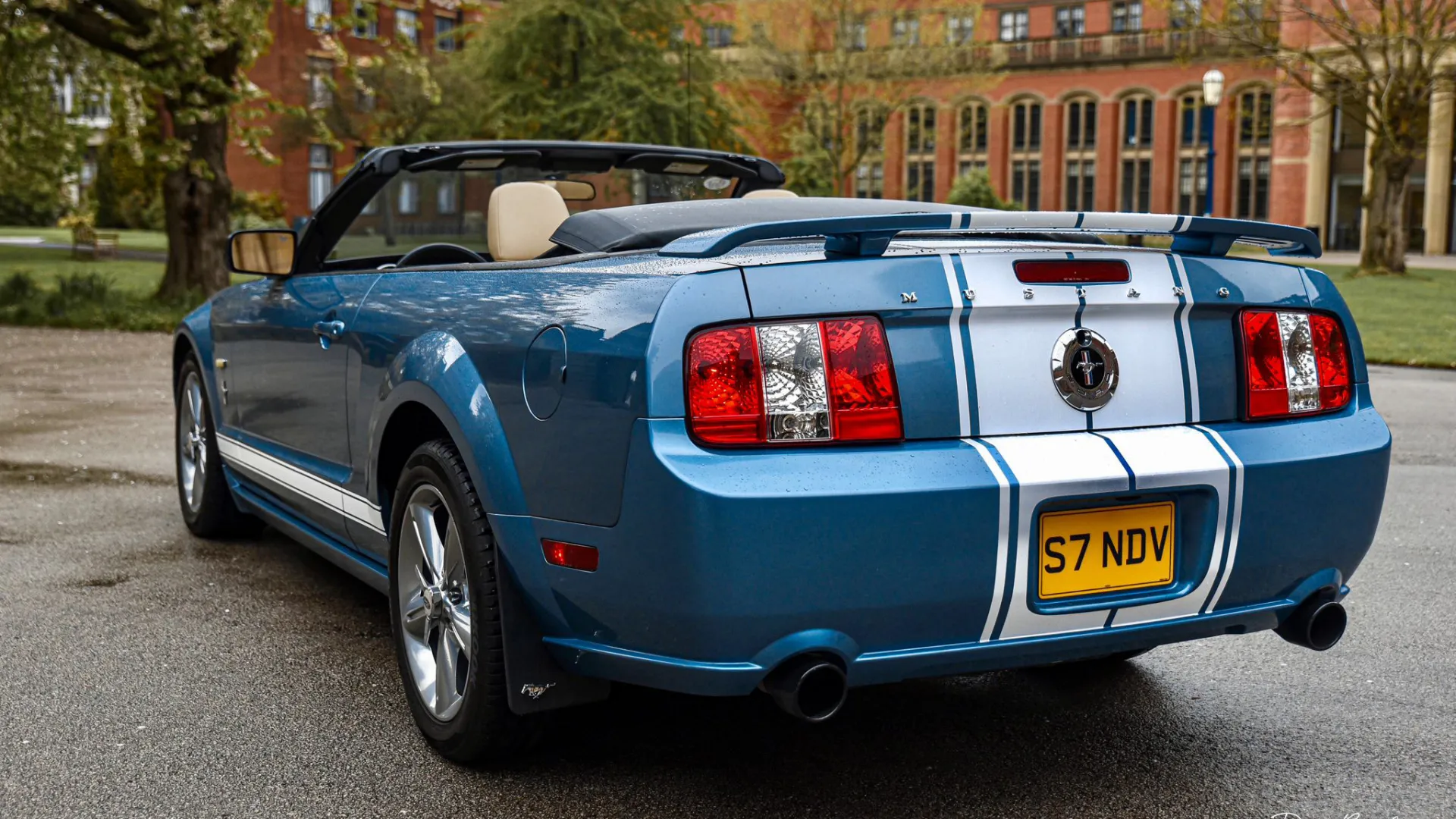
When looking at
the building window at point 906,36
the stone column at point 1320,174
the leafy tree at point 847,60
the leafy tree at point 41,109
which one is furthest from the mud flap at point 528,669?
the stone column at point 1320,174

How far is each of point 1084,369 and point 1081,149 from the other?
222 ft

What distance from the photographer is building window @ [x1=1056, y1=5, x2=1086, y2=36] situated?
67.9 meters

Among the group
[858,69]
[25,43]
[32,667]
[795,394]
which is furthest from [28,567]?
[858,69]

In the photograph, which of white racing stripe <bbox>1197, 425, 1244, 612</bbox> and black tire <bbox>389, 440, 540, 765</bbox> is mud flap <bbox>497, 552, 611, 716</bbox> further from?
white racing stripe <bbox>1197, 425, 1244, 612</bbox>

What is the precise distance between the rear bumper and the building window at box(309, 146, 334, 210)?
2363 inches

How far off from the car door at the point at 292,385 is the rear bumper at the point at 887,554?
1279 mm

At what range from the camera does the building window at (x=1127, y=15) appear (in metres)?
66.6

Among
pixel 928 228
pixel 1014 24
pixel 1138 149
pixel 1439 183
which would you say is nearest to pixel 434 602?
pixel 928 228

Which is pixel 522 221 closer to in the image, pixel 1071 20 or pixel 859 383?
pixel 859 383

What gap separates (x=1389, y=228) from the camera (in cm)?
3297

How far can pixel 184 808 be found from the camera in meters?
3.00

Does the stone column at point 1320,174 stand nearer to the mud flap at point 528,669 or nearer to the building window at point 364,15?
the building window at point 364,15

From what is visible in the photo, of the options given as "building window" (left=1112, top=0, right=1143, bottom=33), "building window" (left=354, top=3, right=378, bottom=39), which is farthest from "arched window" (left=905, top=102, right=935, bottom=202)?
"building window" (left=354, top=3, right=378, bottom=39)

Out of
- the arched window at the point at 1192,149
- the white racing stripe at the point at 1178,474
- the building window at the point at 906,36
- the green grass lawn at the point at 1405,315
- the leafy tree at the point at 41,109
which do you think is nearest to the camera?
the white racing stripe at the point at 1178,474
